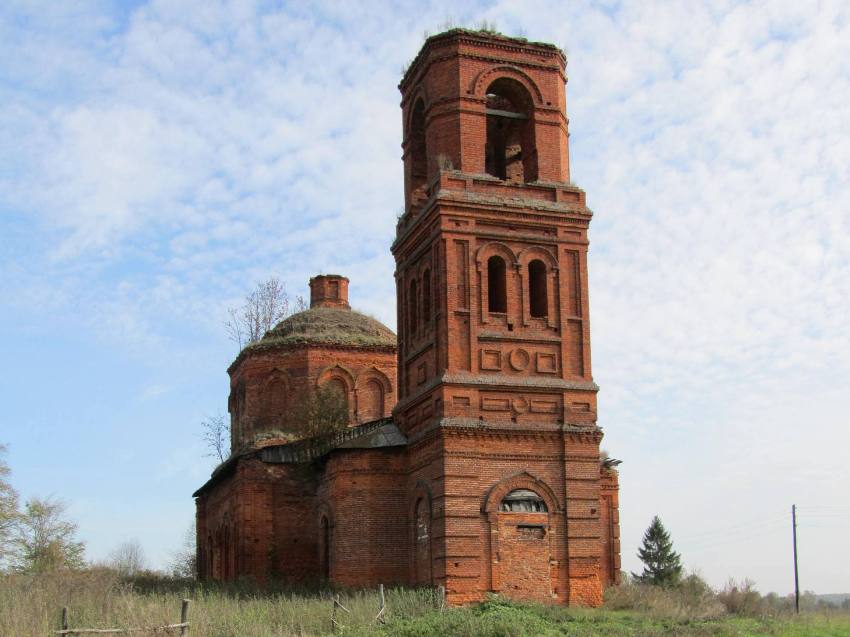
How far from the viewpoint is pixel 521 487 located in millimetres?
23094

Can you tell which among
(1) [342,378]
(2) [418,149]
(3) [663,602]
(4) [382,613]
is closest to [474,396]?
(4) [382,613]

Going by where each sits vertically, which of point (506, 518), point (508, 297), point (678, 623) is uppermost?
point (508, 297)

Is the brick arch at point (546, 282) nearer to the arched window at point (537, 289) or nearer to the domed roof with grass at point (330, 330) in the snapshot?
the arched window at point (537, 289)

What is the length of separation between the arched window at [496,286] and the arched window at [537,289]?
633mm

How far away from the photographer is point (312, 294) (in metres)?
35.1

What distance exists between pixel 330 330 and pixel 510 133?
8557 millimetres

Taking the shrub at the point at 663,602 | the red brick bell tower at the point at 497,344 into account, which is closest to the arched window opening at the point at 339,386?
the red brick bell tower at the point at 497,344

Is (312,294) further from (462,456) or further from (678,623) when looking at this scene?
(678,623)

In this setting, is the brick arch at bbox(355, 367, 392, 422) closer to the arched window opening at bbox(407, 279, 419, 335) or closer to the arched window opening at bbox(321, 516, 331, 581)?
the arched window opening at bbox(321, 516, 331, 581)

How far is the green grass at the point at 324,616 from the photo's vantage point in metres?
17.3

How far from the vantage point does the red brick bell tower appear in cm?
2273

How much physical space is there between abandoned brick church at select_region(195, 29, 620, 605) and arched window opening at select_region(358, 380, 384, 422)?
353 cm

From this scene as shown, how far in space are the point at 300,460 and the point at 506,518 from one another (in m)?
7.84

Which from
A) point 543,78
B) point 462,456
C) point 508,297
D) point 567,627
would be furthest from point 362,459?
point 543,78
